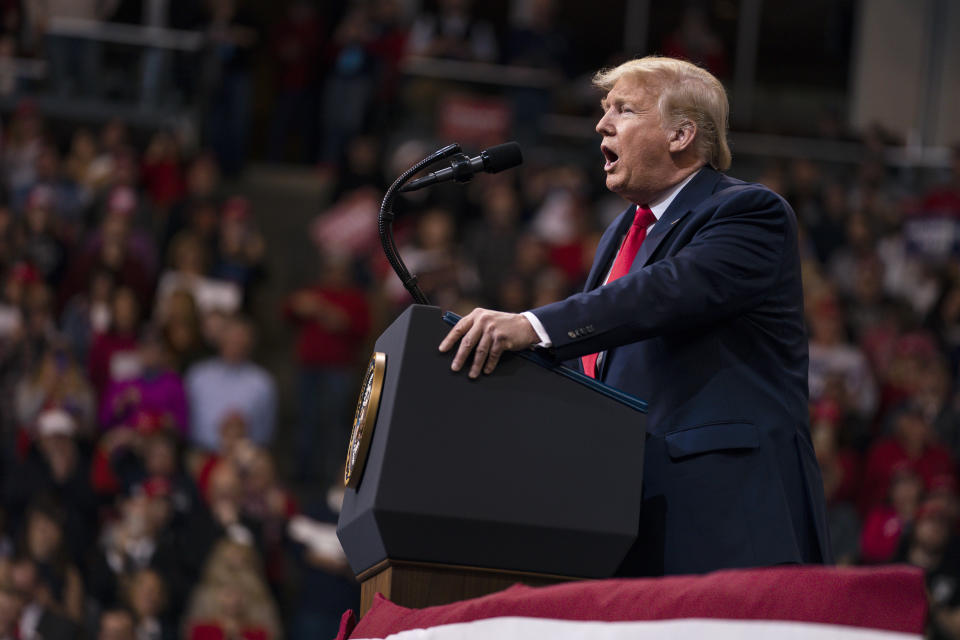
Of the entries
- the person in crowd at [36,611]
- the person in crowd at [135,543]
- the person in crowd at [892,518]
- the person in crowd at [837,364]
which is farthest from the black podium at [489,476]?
the person in crowd at [837,364]

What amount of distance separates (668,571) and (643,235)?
0.62m

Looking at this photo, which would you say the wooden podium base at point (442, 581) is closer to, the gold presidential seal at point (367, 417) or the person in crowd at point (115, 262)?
the gold presidential seal at point (367, 417)

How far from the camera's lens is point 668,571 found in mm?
2379

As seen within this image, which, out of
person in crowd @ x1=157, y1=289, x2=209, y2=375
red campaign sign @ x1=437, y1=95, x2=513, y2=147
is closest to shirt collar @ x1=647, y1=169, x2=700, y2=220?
person in crowd @ x1=157, y1=289, x2=209, y2=375

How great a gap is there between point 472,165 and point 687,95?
1.31 ft

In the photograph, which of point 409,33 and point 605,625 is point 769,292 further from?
point 409,33

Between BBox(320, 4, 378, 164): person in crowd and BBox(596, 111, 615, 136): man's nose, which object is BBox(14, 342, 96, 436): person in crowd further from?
BBox(596, 111, 615, 136): man's nose

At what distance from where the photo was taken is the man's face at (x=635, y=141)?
8.41ft

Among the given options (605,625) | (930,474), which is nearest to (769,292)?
(605,625)

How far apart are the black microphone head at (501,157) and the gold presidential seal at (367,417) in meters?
0.37

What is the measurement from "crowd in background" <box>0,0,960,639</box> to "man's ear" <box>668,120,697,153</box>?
4.42 meters

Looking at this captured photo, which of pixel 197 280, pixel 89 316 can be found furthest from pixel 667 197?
pixel 197 280

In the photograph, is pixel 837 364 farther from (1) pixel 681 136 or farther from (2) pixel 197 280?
(1) pixel 681 136

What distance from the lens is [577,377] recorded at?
2248 millimetres
